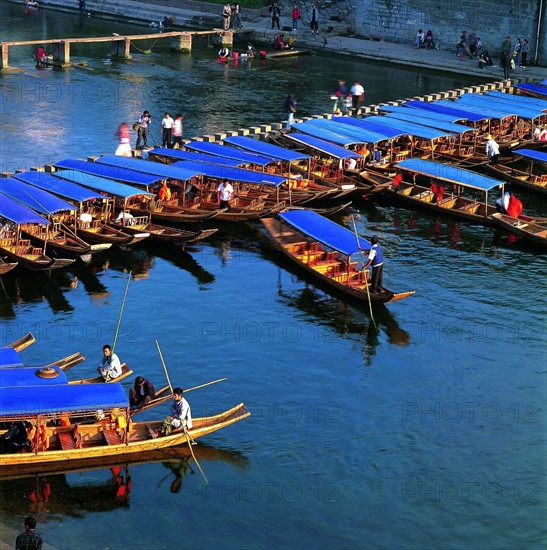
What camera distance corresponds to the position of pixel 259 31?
274 ft

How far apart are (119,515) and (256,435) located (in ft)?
15.7

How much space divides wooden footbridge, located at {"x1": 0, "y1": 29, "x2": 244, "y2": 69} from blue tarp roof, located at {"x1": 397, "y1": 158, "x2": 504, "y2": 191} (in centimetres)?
3287

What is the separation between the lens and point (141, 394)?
2672 cm

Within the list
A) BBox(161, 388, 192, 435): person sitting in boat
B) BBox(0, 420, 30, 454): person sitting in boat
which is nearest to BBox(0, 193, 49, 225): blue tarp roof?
BBox(0, 420, 30, 454): person sitting in boat

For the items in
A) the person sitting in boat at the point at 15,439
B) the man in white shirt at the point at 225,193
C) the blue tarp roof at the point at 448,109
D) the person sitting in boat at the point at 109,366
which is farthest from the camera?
the blue tarp roof at the point at 448,109

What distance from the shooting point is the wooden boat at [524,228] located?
132 feet

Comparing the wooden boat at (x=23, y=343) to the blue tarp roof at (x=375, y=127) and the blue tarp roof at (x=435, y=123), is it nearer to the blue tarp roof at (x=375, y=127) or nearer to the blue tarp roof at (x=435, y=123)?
the blue tarp roof at (x=375, y=127)

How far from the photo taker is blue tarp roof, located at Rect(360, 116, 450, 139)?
1949 inches

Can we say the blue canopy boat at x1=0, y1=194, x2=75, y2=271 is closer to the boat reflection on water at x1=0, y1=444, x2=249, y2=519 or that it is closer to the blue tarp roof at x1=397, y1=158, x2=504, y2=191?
the boat reflection on water at x1=0, y1=444, x2=249, y2=519

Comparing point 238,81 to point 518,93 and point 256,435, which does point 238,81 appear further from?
point 256,435

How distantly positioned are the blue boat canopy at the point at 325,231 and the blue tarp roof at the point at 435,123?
14.0m

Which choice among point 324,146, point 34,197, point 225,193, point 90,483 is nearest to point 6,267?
point 34,197

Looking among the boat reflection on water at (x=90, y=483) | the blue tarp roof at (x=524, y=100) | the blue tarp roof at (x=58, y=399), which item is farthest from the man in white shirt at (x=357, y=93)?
the blue tarp roof at (x=58, y=399)

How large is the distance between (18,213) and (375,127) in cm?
2036
